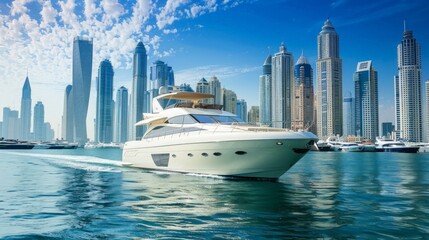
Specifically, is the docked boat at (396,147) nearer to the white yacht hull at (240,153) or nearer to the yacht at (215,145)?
the yacht at (215,145)

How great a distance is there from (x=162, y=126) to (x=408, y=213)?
16.6 meters

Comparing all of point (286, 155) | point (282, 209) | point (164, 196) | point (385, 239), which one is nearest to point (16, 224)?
point (164, 196)

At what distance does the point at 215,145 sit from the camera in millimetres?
19141

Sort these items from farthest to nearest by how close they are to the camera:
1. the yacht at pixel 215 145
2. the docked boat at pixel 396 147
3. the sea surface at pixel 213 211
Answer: the docked boat at pixel 396 147
the yacht at pixel 215 145
the sea surface at pixel 213 211

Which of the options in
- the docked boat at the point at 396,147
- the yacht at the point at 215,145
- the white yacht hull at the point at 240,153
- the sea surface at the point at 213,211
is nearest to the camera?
the sea surface at the point at 213,211

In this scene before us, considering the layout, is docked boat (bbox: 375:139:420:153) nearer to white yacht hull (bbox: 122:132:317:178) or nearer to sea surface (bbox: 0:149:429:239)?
sea surface (bbox: 0:149:429:239)

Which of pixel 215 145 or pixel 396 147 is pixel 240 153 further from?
pixel 396 147

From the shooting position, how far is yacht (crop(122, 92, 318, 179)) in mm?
18125

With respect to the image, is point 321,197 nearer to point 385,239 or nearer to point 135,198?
point 385,239

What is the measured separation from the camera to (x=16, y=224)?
33.4 ft

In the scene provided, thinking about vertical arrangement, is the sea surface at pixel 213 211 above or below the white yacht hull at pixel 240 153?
below

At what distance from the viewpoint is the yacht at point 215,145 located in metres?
18.1

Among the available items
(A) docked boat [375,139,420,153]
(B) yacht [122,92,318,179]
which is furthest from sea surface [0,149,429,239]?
(A) docked boat [375,139,420,153]

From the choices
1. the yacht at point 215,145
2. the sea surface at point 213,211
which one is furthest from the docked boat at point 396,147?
the sea surface at point 213,211
